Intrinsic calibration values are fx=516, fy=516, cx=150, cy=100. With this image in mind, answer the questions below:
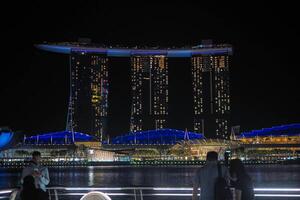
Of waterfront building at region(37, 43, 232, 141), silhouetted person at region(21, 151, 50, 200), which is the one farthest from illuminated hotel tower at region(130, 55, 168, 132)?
silhouetted person at region(21, 151, 50, 200)

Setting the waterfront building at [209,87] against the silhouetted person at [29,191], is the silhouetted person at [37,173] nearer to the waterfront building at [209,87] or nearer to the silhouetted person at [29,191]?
the silhouetted person at [29,191]

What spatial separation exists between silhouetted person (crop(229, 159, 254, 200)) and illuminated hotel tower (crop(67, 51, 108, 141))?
14396 cm

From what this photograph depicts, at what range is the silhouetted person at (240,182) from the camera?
6.18 metres

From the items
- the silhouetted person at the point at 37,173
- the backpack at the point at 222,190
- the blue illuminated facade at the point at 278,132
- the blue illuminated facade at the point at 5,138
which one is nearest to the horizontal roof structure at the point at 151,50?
the blue illuminated facade at the point at 278,132

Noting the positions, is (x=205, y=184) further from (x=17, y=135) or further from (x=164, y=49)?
(x=164, y=49)

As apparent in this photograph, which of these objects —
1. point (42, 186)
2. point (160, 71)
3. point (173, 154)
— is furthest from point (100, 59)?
point (42, 186)

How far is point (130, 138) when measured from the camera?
118062 mm

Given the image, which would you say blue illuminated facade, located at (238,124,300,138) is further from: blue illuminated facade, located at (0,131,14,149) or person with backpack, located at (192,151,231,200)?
person with backpack, located at (192,151,231,200)

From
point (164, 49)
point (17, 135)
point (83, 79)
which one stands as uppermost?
point (164, 49)

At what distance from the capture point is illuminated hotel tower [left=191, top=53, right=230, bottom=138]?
543 feet

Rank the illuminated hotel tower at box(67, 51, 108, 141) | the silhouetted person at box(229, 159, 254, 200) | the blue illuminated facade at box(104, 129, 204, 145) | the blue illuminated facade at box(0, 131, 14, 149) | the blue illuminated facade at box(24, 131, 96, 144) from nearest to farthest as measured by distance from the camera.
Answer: the silhouetted person at box(229, 159, 254, 200) → the blue illuminated facade at box(0, 131, 14, 149) → the blue illuminated facade at box(104, 129, 204, 145) → the blue illuminated facade at box(24, 131, 96, 144) → the illuminated hotel tower at box(67, 51, 108, 141)

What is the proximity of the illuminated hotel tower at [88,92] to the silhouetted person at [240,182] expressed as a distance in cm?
14396

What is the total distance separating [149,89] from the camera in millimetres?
168500

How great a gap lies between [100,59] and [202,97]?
35213mm
